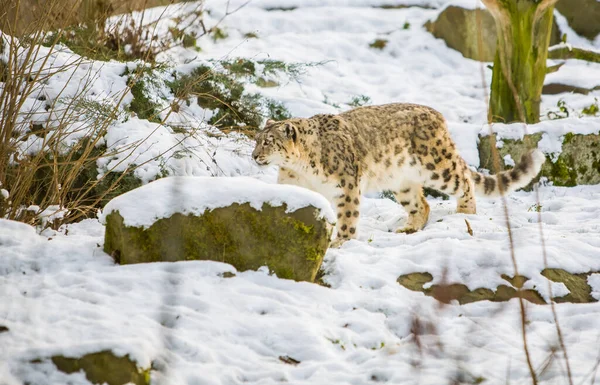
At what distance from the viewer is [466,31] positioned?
1423cm

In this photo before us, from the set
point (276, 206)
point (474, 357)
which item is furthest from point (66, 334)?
point (474, 357)

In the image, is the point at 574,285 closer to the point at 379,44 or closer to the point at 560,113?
the point at 560,113

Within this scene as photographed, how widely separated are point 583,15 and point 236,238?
40.5 ft

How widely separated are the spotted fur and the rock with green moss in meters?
1.56

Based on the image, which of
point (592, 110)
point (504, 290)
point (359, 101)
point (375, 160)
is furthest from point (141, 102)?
point (592, 110)

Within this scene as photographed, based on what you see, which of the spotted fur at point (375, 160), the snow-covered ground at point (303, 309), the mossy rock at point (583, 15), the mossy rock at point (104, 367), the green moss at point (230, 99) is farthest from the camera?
the mossy rock at point (583, 15)

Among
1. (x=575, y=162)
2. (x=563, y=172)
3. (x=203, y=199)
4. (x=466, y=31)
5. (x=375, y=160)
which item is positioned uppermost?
(x=466, y=31)

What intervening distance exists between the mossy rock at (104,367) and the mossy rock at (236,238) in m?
1.38

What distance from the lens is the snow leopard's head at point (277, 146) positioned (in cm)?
631

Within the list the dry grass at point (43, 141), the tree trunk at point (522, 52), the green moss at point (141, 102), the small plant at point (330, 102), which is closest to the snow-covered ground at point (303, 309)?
the dry grass at point (43, 141)

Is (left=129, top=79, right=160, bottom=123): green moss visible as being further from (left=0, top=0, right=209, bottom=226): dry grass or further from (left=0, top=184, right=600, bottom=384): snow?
(left=0, top=184, right=600, bottom=384): snow

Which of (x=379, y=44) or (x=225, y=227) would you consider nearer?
(x=225, y=227)

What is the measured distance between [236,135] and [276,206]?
12.6ft

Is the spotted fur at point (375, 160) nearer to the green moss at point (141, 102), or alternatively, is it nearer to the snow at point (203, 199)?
the snow at point (203, 199)
